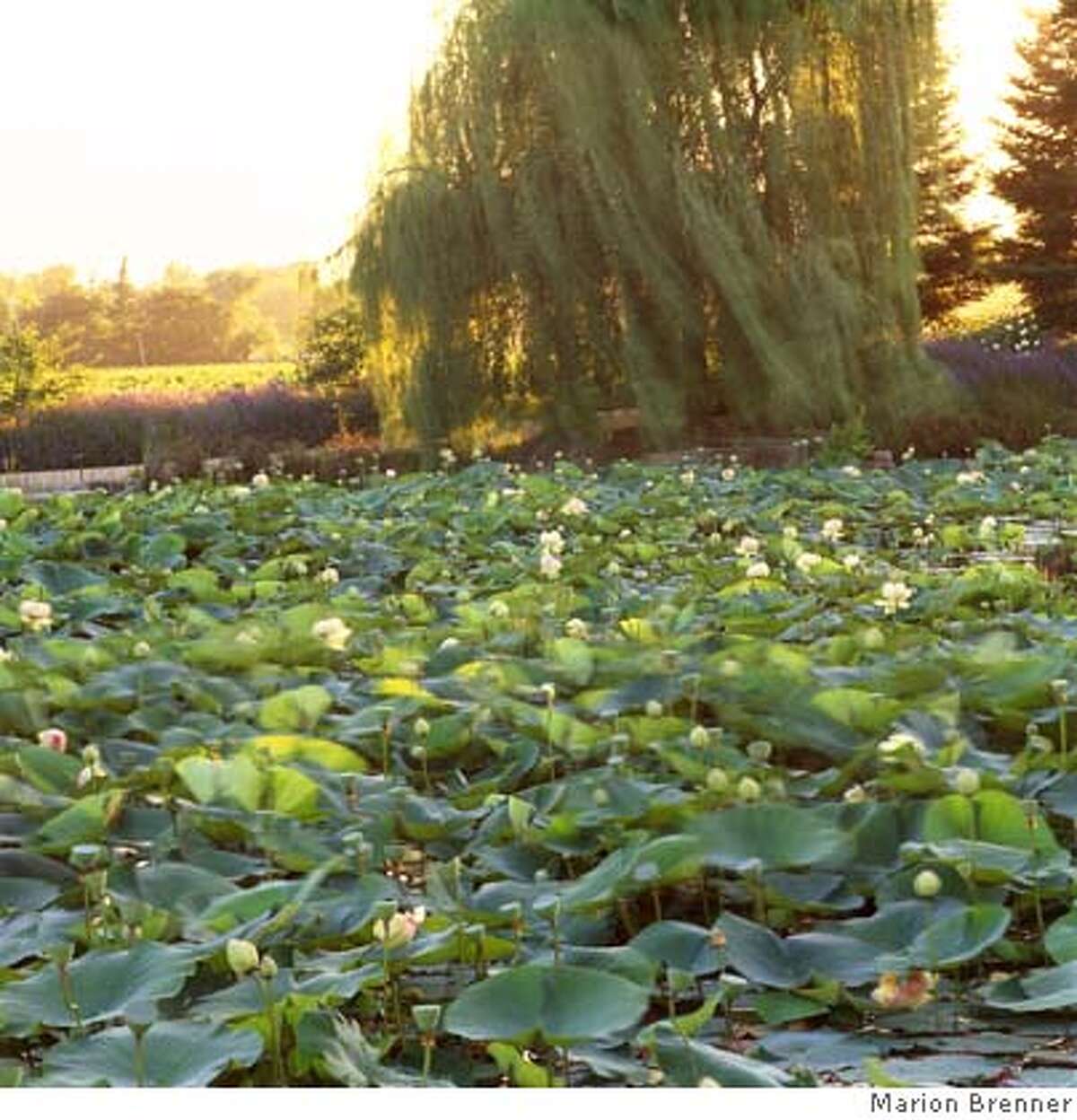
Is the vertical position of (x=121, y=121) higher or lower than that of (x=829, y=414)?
higher

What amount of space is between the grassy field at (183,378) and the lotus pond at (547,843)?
37.4 ft

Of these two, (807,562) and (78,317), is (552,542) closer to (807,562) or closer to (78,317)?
(807,562)

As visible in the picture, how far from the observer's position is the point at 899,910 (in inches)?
56.1

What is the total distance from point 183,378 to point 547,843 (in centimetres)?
1390

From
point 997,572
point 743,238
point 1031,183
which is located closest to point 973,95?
point 1031,183

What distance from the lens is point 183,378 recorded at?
49.7 ft

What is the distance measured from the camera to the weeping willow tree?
9.13 metres

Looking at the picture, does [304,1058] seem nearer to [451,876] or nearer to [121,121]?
[451,876]

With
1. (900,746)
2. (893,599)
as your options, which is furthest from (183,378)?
(900,746)

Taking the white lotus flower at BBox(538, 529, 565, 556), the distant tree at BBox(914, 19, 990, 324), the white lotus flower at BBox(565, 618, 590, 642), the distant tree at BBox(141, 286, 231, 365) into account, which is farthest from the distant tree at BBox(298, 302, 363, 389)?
the white lotus flower at BBox(565, 618, 590, 642)

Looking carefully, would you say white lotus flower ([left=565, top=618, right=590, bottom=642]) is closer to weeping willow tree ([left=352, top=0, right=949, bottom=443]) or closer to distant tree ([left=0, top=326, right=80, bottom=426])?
weeping willow tree ([left=352, top=0, right=949, bottom=443])
